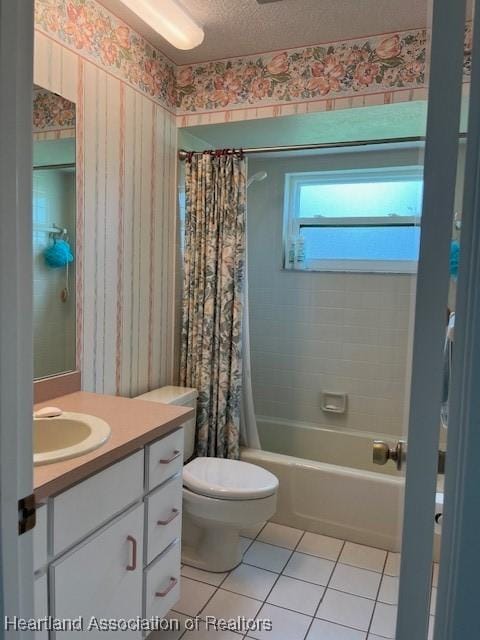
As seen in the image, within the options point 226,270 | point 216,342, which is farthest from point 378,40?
point 216,342

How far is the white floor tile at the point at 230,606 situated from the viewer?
183 centimetres

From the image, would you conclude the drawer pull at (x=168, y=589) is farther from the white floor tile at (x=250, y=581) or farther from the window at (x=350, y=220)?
the window at (x=350, y=220)

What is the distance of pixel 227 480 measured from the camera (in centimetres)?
206

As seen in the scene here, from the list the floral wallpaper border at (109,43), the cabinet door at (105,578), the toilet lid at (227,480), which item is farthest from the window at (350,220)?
the cabinet door at (105,578)

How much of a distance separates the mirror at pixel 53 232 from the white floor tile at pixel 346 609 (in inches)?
57.2

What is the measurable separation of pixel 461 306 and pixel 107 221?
1.83m

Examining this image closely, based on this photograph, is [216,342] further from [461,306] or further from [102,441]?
[461,306]

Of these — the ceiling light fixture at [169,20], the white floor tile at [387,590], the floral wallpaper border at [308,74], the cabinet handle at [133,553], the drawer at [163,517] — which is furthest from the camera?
the floral wallpaper border at [308,74]

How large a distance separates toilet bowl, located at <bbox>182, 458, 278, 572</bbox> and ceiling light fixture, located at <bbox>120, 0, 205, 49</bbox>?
1872 mm

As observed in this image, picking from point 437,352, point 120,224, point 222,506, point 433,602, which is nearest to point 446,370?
point 437,352

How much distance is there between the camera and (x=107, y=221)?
6.77ft

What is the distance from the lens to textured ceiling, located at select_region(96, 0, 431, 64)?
1.87 metres

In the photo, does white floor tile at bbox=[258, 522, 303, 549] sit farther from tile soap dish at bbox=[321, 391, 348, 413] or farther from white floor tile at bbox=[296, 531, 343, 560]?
tile soap dish at bbox=[321, 391, 348, 413]

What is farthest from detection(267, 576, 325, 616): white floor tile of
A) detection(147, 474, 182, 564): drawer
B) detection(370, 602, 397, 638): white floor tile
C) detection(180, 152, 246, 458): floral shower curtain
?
detection(180, 152, 246, 458): floral shower curtain
